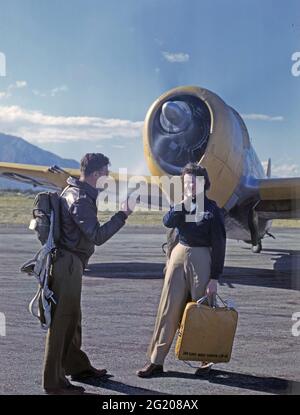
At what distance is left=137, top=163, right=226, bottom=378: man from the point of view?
14.3 ft

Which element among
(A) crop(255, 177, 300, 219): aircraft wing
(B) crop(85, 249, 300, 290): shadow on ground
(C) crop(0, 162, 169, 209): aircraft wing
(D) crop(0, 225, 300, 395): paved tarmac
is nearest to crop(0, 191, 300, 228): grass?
(C) crop(0, 162, 169, 209): aircraft wing

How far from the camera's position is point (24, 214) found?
36.2 metres

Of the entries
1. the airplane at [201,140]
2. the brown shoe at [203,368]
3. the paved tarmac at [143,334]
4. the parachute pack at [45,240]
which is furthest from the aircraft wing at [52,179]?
the parachute pack at [45,240]

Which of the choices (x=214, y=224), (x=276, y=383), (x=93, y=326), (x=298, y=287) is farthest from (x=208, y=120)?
(x=276, y=383)

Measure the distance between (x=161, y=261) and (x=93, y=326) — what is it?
688 centimetres

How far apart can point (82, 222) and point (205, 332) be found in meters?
1.20

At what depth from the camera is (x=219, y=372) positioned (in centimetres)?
452

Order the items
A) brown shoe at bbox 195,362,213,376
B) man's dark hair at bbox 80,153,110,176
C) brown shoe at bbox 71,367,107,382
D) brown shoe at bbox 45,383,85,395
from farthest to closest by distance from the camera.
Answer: brown shoe at bbox 195,362,213,376, brown shoe at bbox 71,367,107,382, man's dark hair at bbox 80,153,110,176, brown shoe at bbox 45,383,85,395

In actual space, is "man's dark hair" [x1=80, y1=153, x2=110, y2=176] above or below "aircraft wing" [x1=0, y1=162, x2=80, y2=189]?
below

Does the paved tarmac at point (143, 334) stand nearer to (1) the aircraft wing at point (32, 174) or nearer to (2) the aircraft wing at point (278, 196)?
(2) the aircraft wing at point (278, 196)

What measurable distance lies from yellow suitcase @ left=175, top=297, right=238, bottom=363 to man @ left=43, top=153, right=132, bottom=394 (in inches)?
30.6

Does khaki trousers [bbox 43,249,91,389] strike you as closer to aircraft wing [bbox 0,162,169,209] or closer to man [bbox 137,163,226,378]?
man [bbox 137,163,226,378]

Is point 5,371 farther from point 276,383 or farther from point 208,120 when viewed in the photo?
point 208,120

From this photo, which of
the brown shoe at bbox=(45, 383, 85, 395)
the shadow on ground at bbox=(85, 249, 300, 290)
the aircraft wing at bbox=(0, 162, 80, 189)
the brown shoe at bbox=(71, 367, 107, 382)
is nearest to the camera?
the brown shoe at bbox=(45, 383, 85, 395)
